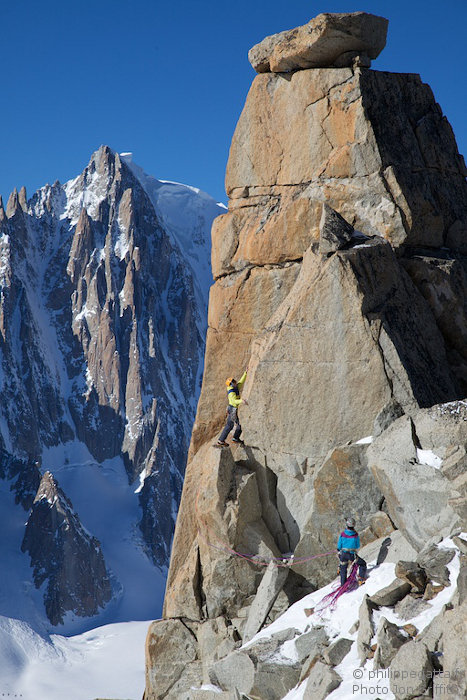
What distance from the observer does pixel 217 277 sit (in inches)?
843

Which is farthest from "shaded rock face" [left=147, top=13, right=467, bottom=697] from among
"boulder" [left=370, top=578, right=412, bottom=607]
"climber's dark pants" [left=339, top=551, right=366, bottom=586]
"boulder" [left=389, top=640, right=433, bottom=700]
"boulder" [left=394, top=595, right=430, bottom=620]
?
"boulder" [left=389, top=640, right=433, bottom=700]

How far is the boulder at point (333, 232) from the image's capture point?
1703cm

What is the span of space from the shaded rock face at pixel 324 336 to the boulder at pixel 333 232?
0.12ft

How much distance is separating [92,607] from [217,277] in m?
132

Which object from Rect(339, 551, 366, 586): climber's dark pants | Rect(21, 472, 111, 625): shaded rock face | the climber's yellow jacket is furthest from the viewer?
Rect(21, 472, 111, 625): shaded rock face

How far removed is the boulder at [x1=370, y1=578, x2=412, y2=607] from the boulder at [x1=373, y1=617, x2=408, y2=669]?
0.86m

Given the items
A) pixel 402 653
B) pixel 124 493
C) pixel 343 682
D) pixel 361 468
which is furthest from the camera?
pixel 124 493

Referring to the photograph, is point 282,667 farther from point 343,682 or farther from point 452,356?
point 452,356

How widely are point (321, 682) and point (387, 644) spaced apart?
4.24 feet

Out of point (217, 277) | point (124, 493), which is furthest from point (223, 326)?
point (124, 493)

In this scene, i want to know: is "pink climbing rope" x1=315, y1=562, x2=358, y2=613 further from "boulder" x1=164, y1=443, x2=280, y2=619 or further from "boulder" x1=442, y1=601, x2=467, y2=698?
"boulder" x1=442, y1=601, x2=467, y2=698

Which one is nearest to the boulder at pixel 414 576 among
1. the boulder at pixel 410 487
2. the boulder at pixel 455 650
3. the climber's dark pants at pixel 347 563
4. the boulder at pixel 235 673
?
the boulder at pixel 410 487

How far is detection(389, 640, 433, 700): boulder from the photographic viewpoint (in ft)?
32.8

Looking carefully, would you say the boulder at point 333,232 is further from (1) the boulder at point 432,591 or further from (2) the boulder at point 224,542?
(1) the boulder at point 432,591
